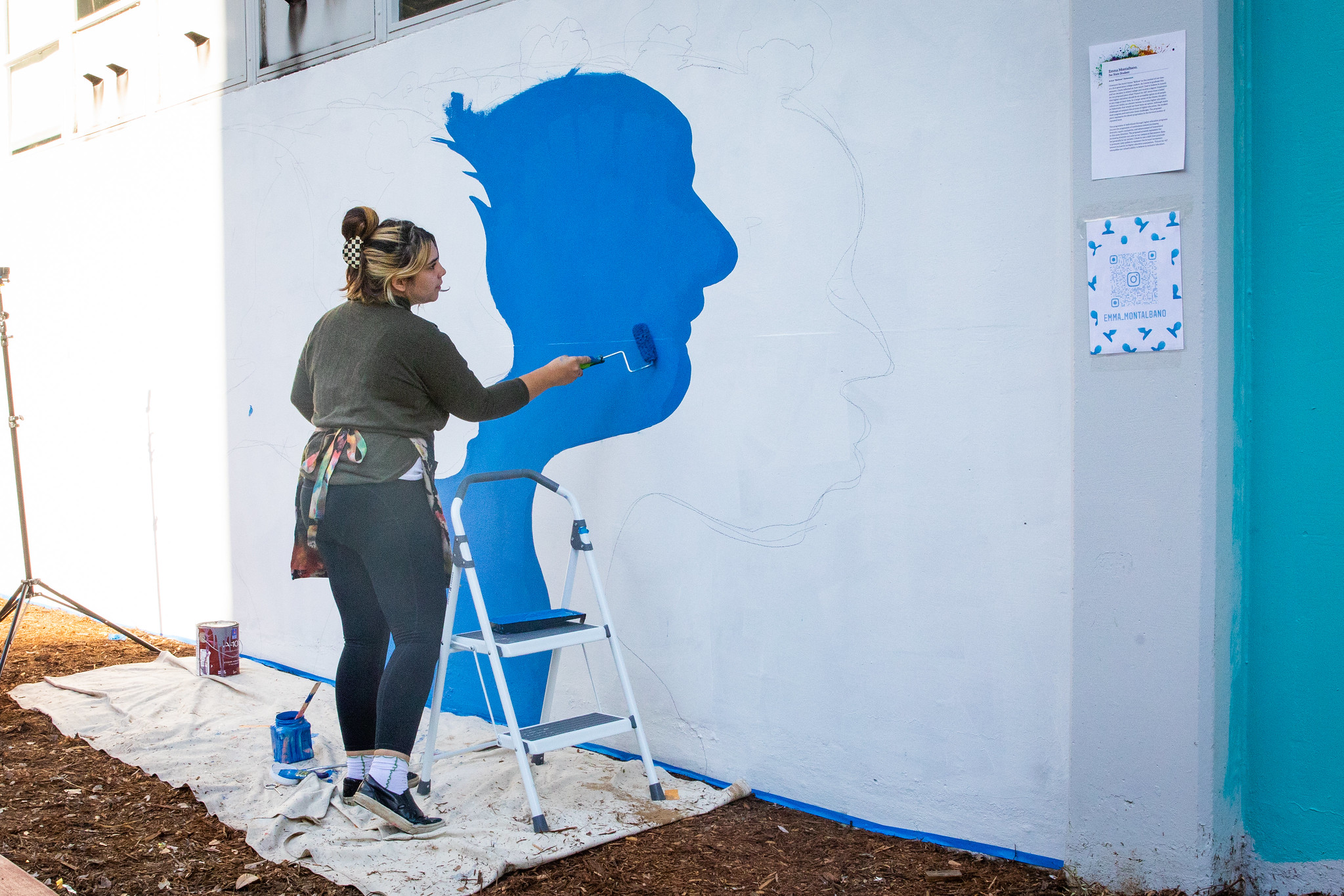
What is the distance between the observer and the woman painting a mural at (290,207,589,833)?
94.6 inches

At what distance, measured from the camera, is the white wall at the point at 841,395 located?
7.27 ft

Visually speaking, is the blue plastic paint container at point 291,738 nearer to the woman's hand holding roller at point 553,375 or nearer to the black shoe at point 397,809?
the black shoe at point 397,809

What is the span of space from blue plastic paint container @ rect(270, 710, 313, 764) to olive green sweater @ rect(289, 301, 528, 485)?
3.08 feet

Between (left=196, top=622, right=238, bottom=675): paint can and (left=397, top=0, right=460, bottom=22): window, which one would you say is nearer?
(left=397, top=0, right=460, bottom=22): window

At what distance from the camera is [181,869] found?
2.31 metres

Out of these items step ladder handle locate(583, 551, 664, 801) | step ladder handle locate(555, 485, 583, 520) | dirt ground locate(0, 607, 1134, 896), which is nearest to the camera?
dirt ground locate(0, 607, 1134, 896)

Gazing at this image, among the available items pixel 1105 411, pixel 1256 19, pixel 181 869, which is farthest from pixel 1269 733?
pixel 181 869

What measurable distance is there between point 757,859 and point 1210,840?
0.95 metres

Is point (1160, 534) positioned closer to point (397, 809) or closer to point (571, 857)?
point (571, 857)

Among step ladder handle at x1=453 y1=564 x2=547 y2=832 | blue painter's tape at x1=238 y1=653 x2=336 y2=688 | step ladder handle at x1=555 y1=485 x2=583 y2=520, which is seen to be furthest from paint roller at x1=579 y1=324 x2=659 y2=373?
blue painter's tape at x1=238 y1=653 x2=336 y2=688

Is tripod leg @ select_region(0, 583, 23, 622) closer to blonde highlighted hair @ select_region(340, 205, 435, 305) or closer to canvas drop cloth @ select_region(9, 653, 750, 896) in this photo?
canvas drop cloth @ select_region(9, 653, 750, 896)

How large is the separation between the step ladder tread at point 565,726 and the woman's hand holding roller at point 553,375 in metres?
0.86

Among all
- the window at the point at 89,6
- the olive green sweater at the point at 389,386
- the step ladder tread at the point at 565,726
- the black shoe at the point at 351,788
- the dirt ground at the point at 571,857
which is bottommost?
the dirt ground at the point at 571,857

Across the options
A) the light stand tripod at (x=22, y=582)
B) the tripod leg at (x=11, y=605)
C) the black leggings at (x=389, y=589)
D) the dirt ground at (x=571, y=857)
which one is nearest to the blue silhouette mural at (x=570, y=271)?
the black leggings at (x=389, y=589)
